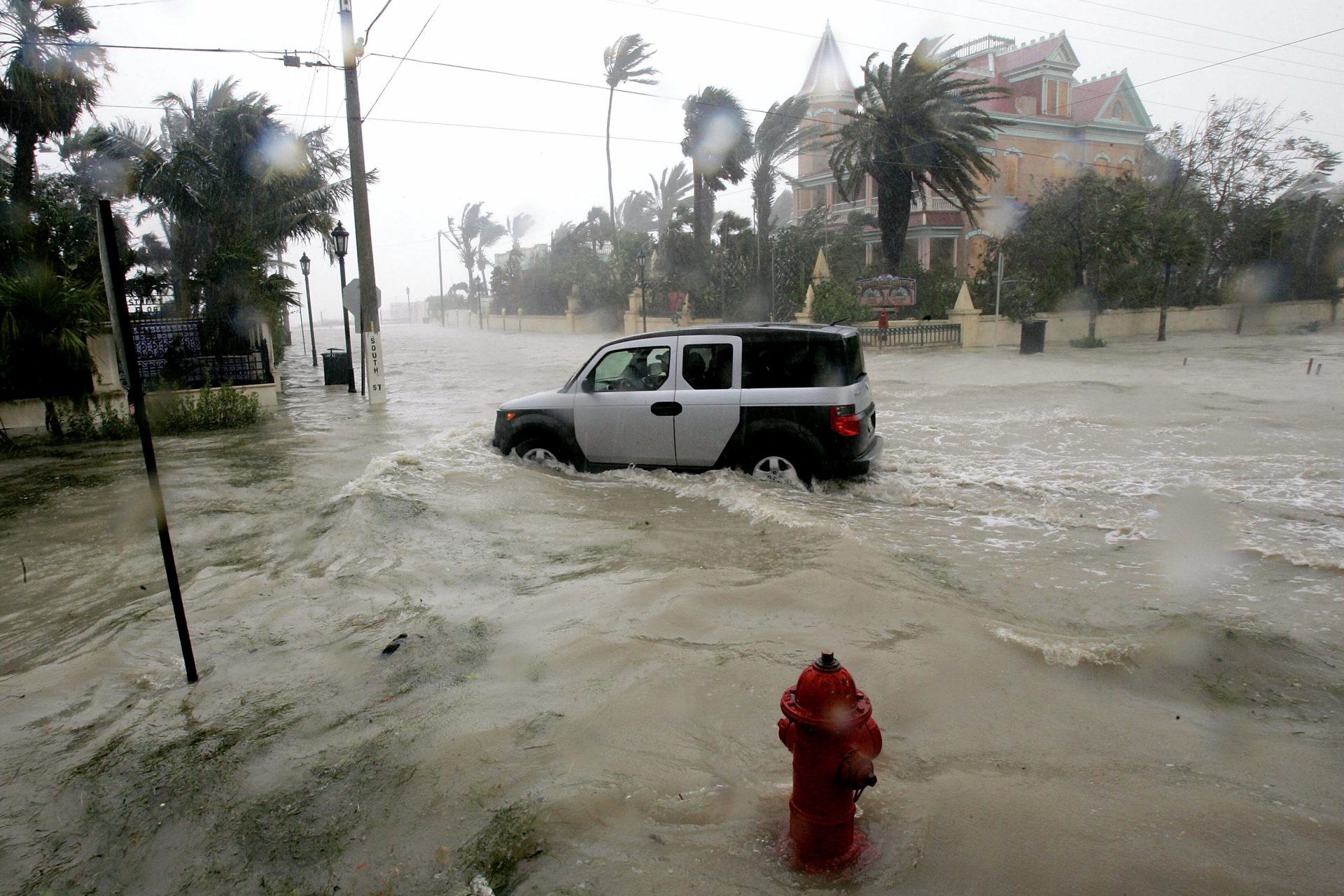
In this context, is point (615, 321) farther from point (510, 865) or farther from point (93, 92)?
point (510, 865)

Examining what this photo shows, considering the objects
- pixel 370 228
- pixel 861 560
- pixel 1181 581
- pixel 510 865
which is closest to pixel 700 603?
pixel 861 560

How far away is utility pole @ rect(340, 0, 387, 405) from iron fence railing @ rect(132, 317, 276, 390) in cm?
232

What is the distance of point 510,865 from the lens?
9.28 ft

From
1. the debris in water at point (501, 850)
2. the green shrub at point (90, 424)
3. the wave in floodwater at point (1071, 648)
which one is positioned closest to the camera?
the debris in water at point (501, 850)

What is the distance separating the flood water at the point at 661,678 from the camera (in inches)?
114

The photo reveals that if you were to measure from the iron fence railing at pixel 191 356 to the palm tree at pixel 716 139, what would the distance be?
25595 millimetres

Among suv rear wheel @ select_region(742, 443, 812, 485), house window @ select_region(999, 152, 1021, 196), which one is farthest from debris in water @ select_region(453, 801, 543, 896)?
house window @ select_region(999, 152, 1021, 196)

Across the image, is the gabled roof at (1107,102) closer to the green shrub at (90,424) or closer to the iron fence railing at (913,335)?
the iron fence railing at (913,335)

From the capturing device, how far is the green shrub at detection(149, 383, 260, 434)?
45.2ft

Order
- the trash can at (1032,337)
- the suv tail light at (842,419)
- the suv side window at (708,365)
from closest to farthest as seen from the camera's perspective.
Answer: the suv tail light at (842,419)
the suv side window at (708,365)
the trash can at (1032,337)

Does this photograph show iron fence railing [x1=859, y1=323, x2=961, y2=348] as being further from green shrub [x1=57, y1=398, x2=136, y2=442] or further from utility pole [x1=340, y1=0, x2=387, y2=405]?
green shrub [x1=57, y1=398, x2=136, y2=442]

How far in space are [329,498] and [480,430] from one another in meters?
3.51

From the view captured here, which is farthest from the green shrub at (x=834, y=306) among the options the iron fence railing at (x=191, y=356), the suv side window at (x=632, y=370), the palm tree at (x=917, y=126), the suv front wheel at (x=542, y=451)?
the suv front wheel at (x=542, y=451)

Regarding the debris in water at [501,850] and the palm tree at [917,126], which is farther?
the palm tree at [917,126]
